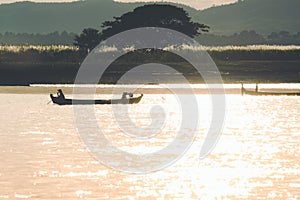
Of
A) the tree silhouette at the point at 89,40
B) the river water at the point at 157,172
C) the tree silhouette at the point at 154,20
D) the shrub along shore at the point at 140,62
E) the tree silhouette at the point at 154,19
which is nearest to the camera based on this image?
the river water at the point at 157,172

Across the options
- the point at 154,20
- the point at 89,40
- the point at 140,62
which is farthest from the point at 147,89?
the point at 154,20

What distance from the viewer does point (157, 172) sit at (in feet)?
112

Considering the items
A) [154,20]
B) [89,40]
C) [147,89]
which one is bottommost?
[147,89]

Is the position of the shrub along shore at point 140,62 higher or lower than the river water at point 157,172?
higher

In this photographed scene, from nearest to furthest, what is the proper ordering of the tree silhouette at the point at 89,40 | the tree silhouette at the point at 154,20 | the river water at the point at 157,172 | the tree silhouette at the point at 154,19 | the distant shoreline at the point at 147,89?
the river water at the point at 157,172 → the distant shoreline at the point at 147,89 → the tree silhouette at the point at 89,40 → the tree silhouette at the point at 154,20 → the tree silhouette at the point at 154,19

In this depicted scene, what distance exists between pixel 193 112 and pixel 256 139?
22.2 meters

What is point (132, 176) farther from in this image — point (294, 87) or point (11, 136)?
point (294, 87)

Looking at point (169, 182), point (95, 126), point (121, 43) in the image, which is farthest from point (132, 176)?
point (121, 43)

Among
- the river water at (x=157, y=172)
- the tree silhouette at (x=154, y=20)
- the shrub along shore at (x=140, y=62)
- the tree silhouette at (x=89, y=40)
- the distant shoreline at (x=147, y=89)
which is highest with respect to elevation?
the tree silhouette at (x=154, y=20)

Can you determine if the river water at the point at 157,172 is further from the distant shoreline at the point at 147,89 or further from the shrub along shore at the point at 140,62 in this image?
the shrub along shore at the point at 140,62

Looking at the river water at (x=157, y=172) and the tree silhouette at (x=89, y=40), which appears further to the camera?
the tree silhouette at (x=89, y=40)

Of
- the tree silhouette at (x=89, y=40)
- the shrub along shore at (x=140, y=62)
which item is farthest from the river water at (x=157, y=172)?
the tree silhouette at (x=89, y=40)

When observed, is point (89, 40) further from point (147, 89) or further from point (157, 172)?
point (157, 172)

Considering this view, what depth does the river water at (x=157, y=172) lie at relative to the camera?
29.8m
